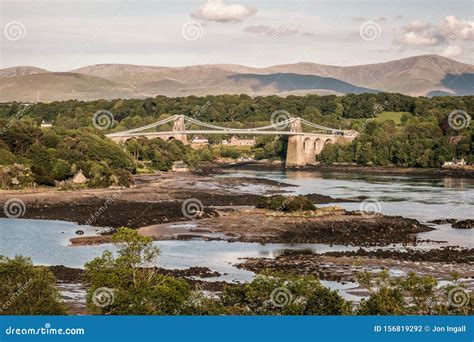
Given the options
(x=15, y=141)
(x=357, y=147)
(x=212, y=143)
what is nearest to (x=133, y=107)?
(x=212, y=143)

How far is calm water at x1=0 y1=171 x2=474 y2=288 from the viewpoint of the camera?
30625 mm

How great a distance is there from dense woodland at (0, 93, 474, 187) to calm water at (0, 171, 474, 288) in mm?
13084

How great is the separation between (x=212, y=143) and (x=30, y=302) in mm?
109522

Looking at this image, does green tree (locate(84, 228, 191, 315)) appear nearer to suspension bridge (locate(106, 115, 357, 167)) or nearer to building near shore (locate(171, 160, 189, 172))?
building near shore (locate(171, 160, 189, 172))

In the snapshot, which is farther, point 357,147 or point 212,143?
point 212,143

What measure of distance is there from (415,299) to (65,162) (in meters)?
45.4

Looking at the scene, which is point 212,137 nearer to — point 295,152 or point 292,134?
point 292,134

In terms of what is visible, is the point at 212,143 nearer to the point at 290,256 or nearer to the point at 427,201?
the point at 427,201

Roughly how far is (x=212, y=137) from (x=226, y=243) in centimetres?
9056

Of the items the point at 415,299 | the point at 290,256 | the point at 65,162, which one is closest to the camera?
the point at 415,299

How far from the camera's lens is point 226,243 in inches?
1403

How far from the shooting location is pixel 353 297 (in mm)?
24453

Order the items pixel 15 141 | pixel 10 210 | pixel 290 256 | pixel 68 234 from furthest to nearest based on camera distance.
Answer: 1. pixel 15 141
2. pixel 10 210
3. pixel 68 234
4. pixel 290 256

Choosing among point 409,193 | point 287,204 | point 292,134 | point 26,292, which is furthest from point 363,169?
point 26,292
